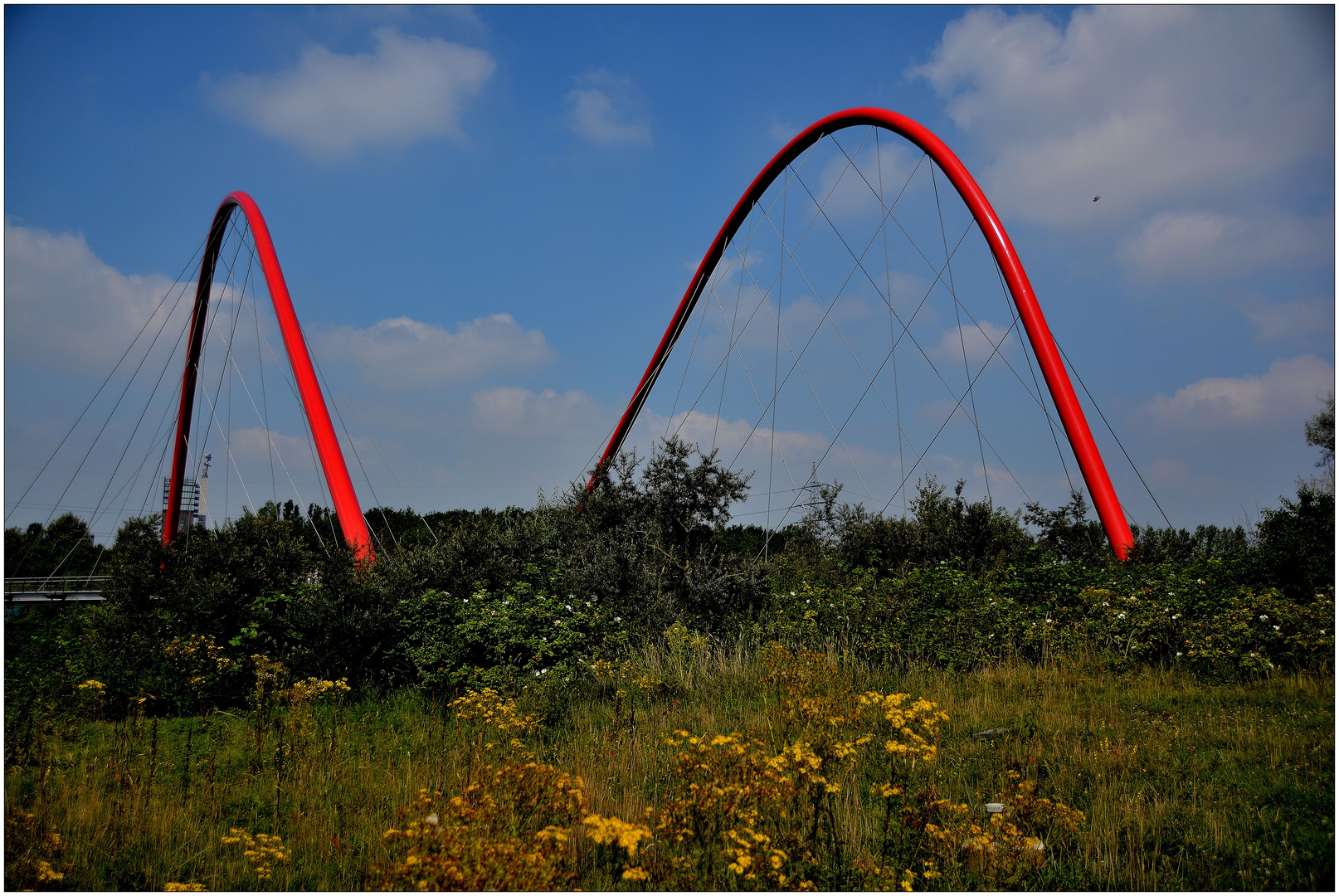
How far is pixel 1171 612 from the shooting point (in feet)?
Result: 29.6

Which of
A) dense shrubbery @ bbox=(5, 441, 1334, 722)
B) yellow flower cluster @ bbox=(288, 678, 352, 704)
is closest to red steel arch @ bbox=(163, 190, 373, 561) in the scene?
dense shrubbery @ bbox=(5, 441, 1334, 722)

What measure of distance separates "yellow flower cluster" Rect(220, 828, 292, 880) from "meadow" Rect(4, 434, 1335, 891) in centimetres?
5

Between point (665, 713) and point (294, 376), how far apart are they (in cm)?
1486

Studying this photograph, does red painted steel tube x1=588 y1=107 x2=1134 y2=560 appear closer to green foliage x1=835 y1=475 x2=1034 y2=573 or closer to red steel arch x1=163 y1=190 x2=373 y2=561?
green foliage x1=835 y1=475 x2=1034 y2=573

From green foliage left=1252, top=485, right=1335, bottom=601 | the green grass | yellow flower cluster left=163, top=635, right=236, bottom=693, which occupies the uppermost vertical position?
green foliage left=1252, top=485, right=1335, bottom=601

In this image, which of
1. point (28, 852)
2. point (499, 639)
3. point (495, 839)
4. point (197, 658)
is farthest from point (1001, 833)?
point (197, 658)

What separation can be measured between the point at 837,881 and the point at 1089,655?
6.77 m

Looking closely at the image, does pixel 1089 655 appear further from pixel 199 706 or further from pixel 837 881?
pixel 199 706

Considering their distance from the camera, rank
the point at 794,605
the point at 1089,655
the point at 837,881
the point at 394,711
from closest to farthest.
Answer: the point at 837,881 → the point at 394,711 → the point at 1089,655 → the point at 794,605

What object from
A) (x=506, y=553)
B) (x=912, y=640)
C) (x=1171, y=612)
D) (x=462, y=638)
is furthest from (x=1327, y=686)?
(x=506, y=553)

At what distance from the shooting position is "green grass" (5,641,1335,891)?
13.1 ft

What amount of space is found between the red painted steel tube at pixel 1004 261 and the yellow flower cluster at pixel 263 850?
10.1 metres

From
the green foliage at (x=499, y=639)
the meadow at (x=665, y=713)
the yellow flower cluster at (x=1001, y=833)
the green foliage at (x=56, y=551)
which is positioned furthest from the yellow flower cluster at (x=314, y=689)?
the green foliage at (x=56, y=551)

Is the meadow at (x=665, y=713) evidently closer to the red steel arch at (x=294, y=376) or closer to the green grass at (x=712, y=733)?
the green grass at (x=712, y=733)
